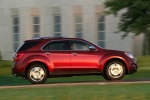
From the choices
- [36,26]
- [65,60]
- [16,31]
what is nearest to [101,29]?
[36,26]

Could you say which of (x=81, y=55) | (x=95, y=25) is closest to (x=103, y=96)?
(x=81, y=55)

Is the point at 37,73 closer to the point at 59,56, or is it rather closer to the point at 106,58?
the point at 59,56

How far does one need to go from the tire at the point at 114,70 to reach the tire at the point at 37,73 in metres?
2.14

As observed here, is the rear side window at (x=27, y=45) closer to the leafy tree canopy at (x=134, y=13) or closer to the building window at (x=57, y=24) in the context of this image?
the leafy tree canopy at (x=134, y=13)

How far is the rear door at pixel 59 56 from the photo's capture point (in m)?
16.8

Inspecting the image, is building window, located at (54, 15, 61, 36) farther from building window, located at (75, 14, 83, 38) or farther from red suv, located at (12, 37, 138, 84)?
red suv, located at (12, 37, 138, 84)

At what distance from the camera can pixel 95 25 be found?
32.1 m

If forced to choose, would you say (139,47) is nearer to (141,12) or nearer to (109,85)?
(141,12)

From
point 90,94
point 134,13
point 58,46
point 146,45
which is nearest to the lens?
point 90,94

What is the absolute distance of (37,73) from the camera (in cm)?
1672

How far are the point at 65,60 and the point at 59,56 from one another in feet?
0.82

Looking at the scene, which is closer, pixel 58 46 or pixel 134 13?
pixel 58 46

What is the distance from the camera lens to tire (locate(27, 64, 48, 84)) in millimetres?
16688

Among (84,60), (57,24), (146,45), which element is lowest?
(84,60)
